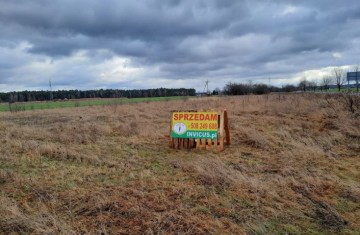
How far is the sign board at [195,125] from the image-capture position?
10.2m

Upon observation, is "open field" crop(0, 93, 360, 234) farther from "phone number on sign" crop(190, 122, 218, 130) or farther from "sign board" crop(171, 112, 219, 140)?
"phone number on sign" crop(190, 122, 218, 130)

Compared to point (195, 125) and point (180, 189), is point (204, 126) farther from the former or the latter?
point (180, 189)

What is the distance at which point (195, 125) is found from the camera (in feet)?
34.2

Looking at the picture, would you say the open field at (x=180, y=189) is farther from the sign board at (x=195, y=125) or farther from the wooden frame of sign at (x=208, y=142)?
the sign board at (x=195, y=125)

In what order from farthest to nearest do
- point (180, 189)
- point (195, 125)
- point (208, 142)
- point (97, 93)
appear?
point (97, 93), point (195, 125), point (208, 142), point (180, 189)

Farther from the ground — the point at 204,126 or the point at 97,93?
the point at 97,93

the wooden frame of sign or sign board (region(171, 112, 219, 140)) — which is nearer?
the wooden frame of sign

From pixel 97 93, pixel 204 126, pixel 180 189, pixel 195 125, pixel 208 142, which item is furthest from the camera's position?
pixel 97 93

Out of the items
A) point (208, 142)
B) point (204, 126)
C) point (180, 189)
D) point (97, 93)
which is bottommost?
point (180, 189)

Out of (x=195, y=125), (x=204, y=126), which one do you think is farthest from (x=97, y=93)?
(x=204, y=126)

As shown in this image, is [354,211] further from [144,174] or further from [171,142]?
[171,142]

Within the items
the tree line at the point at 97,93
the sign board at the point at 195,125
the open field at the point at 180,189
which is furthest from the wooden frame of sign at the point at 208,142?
the tree line at the point at 97,93

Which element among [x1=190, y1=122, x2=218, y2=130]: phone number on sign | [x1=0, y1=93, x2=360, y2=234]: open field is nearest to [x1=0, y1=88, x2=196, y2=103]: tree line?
[x1=190, y1=122, x2=218, y2=130]: phone number on sign

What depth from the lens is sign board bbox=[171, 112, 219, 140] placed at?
10.2 metres
